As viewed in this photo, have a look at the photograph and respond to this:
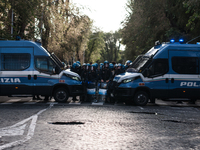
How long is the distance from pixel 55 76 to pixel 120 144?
9.15 metres

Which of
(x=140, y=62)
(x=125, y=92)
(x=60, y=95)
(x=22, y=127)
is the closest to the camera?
(x=22, y=127)

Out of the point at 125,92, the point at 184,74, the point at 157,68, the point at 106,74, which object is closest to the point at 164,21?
the point at 106,74

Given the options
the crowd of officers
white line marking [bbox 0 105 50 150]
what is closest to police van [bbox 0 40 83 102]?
the crowd of officers

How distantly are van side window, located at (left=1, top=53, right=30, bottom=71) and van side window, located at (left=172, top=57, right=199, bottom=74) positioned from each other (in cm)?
653

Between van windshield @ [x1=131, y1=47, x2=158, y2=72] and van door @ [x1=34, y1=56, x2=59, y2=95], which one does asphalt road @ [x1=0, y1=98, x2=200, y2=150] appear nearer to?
van windshield @ [x1=131, y1=47, x2=158, y2=72]

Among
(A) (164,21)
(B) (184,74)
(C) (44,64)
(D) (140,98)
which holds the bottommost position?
(D) (140,98)

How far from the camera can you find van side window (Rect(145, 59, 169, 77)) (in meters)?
14.4

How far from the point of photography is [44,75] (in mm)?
14852

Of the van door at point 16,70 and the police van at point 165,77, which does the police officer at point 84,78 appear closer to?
the police van at point 165,77

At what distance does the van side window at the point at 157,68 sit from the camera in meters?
14.4

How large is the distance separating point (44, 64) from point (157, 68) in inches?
197

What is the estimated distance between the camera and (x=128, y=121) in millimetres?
9328

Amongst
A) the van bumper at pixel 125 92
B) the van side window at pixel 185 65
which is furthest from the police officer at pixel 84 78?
the van side window at pixel 185 65

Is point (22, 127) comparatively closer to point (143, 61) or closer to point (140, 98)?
point (140, 98)
